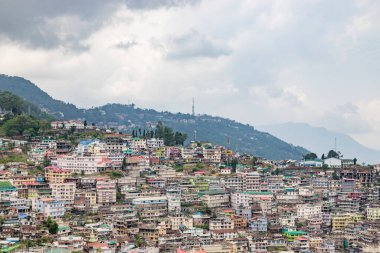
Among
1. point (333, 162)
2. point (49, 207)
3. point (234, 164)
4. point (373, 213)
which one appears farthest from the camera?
point (333, 162)

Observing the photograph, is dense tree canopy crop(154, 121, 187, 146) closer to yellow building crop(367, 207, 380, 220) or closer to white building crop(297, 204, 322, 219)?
white building crop(297, 204, 322, 219)

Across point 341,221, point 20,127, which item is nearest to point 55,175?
point 20,127

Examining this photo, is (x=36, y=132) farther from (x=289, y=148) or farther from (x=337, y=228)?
(x=289, y=148)

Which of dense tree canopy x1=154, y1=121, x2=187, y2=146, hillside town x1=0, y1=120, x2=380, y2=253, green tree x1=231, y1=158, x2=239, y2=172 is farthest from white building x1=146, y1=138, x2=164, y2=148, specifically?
green tree x1=231, y1=158, x2=239, y2=172

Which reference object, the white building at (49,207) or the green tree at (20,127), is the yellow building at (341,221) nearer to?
the white building at (49,207)

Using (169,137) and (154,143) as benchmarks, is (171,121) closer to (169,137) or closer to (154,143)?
(169,137)
